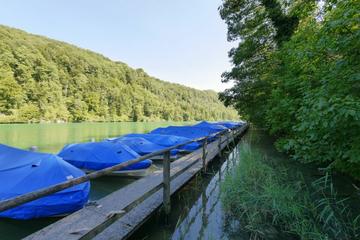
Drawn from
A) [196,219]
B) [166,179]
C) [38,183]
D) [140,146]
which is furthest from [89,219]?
[140,146]

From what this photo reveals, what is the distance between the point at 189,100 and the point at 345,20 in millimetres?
145388

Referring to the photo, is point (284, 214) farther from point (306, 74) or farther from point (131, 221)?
point (306, 74)

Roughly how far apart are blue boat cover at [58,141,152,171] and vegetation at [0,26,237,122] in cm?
5445

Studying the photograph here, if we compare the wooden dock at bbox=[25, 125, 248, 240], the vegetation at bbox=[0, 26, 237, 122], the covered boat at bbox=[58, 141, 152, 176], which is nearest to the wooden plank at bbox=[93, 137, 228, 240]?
the wooden dock at bbox=[25, 125, 248, 240]

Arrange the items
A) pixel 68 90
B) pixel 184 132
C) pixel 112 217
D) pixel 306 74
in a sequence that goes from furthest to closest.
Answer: pixel 68 90 → pixel 184 132 → pixel 306 74 → pixel 112 217

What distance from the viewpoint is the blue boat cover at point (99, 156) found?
8.43 meters

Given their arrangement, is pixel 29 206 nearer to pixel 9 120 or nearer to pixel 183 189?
pixel 183 189

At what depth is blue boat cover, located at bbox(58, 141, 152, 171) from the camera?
8430 mm

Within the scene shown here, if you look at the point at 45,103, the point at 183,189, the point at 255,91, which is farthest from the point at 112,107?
the point at 183,189

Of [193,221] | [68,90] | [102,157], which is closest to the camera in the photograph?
[193,221]

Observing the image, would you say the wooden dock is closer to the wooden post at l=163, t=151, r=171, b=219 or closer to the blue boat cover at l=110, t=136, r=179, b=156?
the wooden post at l=163, t=151, r=171, b=219

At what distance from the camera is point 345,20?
123 inches

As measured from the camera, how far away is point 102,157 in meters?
8.56

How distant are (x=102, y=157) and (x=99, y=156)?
0.40 ft
